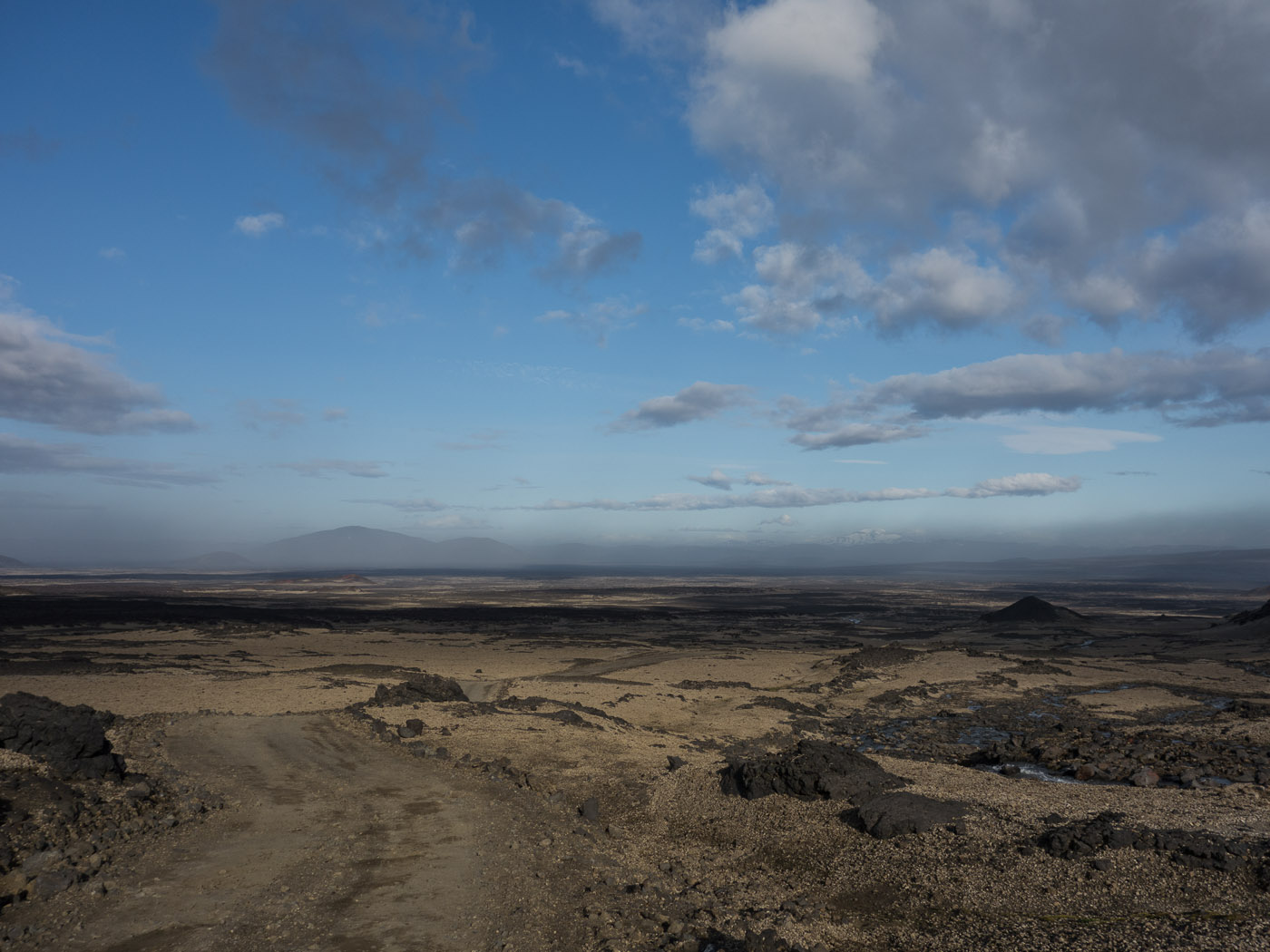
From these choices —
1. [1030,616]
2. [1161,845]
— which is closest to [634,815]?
[1161,845]

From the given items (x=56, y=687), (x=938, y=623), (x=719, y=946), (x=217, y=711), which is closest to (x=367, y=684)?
(x=217, y=711)

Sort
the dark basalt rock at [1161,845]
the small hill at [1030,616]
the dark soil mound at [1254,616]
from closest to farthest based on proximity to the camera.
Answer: the dark basalt rock at [1161,845] < the dark soil mound at [1254,616] < the small hill at [1030,616]

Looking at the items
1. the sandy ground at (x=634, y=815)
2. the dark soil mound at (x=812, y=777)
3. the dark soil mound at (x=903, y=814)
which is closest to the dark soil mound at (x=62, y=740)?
the sandy ground at (x=634, y=815)

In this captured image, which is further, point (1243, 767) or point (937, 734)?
point (937, 734)

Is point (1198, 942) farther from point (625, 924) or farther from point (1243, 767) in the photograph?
point (1243, 767)

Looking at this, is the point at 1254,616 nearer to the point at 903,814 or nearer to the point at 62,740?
the point at 903,814

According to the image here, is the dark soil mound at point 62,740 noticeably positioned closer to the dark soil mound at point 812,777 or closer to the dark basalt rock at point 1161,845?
the dark soil mound at point 812,777
